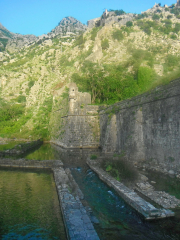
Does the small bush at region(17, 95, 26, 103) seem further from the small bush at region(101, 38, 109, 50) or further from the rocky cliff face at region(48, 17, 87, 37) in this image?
the rocky cliff face at region(48, 17, 87, 37)

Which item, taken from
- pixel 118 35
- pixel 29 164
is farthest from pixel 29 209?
pixel 118 35

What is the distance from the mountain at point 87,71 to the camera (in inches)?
1326

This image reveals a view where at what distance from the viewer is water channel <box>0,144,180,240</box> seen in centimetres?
466

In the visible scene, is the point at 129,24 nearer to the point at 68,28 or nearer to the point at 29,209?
the point at 68,28

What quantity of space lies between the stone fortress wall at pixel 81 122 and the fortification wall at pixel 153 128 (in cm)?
726

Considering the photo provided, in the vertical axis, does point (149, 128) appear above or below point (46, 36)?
below

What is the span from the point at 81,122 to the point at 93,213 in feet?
60.8

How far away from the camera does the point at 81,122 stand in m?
24.1

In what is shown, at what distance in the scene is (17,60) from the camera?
7669cm

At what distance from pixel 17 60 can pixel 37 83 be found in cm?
2968

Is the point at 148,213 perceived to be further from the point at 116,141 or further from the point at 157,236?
the point at 116,141

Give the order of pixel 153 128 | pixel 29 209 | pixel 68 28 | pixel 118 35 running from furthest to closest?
Answer: 1. pixel 68 28
2. pixel 118 35
3. pixel 153 128
4. pixel 29 209

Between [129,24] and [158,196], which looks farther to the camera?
[129,24]

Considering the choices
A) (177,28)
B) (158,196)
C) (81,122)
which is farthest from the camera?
(177,28)
